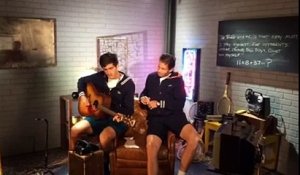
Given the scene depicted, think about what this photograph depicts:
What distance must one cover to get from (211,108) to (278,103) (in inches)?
39.1

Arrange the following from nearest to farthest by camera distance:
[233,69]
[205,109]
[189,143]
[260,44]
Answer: [189,143]
[260,44]
[233,69]
[205,109]

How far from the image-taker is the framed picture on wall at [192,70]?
194 inches

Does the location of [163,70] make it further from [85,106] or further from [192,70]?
[192,70]

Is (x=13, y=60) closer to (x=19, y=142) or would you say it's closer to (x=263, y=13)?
(x=19, y=142)

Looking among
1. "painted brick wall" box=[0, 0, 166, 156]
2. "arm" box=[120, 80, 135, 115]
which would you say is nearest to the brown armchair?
"arm" box=[120, 80, 135, 115]

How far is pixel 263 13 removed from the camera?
13.0 ft

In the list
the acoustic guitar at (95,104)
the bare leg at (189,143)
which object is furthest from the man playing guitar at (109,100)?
the bare leg at (189,143)

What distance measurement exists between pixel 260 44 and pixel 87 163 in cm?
244

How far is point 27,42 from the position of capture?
407 centimetres

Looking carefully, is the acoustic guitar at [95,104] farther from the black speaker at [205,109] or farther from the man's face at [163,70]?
the black speaker at [205,109]

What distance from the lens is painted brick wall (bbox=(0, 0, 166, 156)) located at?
160 inches

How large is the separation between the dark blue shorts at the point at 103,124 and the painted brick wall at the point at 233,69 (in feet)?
5.76

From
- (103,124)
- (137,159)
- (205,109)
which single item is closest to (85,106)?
(103,124)

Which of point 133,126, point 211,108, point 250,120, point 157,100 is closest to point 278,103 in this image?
point 250,120
